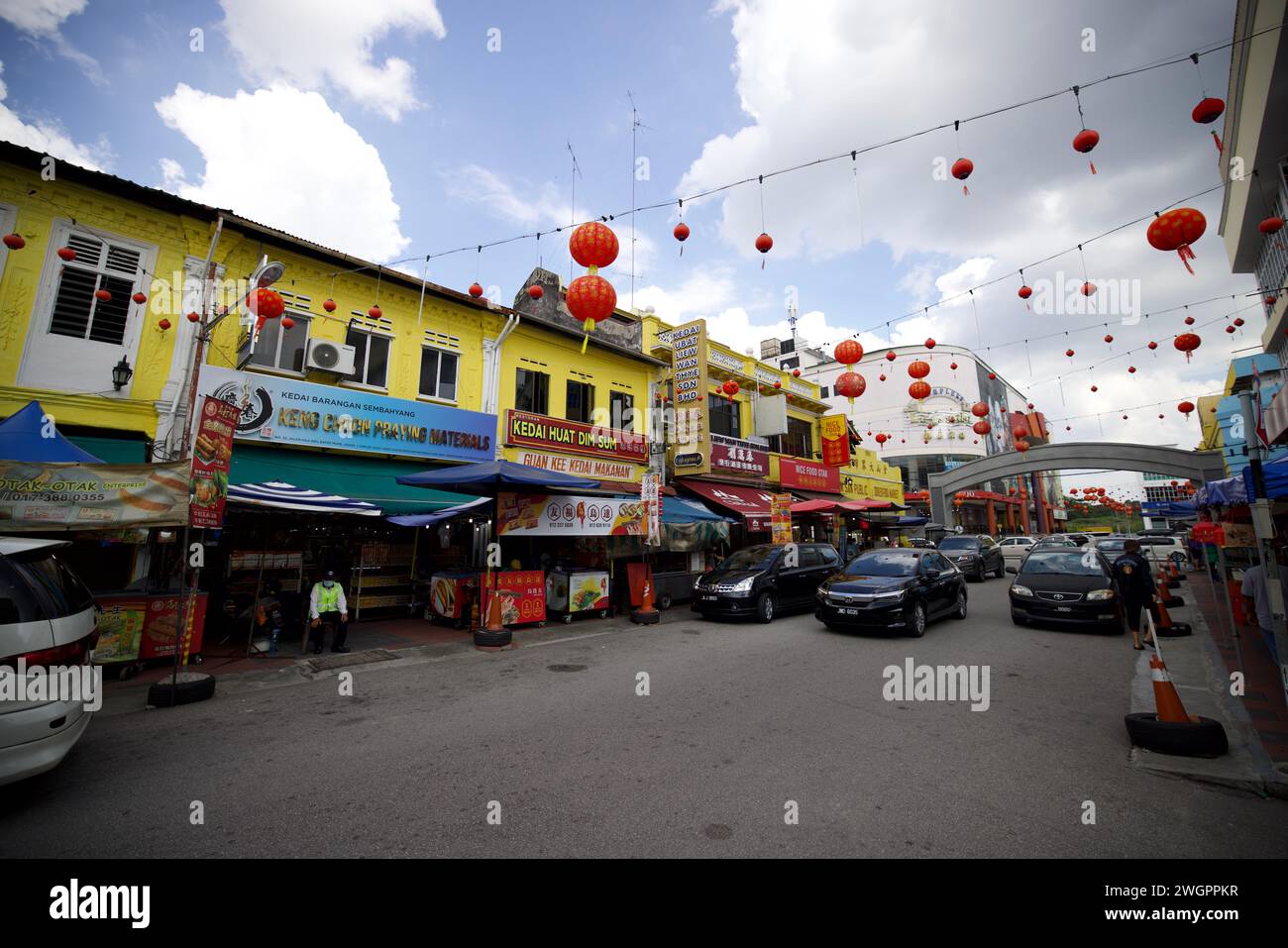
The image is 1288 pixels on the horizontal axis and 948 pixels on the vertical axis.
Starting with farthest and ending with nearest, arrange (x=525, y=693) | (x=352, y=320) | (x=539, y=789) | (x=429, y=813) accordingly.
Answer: (x=352, y=320)
(x=525, y=693)
(x=539, y=789)
(x=429, y=813)

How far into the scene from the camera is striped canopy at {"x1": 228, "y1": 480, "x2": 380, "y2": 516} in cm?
914

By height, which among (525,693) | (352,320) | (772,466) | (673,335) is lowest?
(525,693)

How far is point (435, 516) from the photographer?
1133 cm

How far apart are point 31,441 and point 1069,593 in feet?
57.4

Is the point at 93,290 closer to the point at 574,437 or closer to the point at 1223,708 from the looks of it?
the point at 574,437

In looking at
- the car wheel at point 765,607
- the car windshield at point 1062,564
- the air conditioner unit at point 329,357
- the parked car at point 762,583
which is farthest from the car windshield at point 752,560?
the air conditioner unit at point 329,357

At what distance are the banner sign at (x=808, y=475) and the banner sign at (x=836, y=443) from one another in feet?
1.76

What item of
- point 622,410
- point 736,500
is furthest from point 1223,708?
point 622,410

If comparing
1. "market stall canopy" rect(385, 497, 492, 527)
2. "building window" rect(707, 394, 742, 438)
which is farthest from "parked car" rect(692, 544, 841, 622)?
"building window" rect(707, 394, 742, 438)

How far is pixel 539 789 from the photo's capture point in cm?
404

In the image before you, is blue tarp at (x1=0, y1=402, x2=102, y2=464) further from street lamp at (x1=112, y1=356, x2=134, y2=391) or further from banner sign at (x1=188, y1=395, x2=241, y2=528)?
street lamp at (x1=112, y1=356, x2=134, y2=391)
